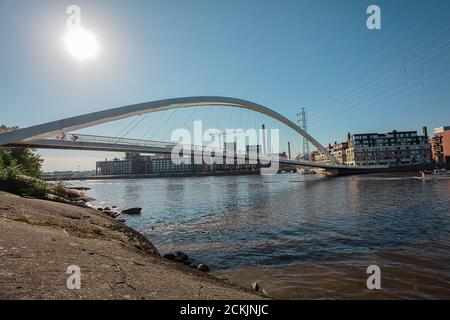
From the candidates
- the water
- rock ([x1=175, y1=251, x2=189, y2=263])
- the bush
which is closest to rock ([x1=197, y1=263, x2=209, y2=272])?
the water

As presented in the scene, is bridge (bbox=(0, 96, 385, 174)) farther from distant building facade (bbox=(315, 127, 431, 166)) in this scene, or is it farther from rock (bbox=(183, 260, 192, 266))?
distant building facade (bbox=(315, 127, 431, 166))

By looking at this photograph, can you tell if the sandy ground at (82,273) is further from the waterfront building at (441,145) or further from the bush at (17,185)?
the waterfront building at (441,145)

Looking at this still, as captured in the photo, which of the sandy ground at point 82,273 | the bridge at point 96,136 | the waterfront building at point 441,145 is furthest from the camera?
the waterfront building at point 441,145

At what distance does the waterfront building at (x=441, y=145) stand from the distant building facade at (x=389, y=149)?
1056 centimetres

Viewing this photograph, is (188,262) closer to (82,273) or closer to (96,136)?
(82,273)

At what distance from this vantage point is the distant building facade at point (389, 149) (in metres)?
138

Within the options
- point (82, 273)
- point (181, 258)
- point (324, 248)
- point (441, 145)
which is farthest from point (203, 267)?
point (441, 145)

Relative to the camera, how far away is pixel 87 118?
31.5 meters

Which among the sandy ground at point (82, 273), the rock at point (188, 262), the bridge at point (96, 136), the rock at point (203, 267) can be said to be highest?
the bridge at point (96, 136)

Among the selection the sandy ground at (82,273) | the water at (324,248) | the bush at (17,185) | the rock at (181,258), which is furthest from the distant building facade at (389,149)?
the sandy ground at (82,273)

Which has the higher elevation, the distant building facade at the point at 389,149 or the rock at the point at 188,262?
the distant building facade at the point at 389,149

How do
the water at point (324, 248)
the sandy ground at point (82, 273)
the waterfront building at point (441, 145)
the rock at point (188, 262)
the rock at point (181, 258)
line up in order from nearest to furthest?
the sandy ground at point (82, 273) → the water at point (324, 248) → the rock at point (188, 262) → the rock at point (181, 258) → the waterfront building at point (441, 145)

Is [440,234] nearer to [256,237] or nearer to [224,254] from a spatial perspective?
[256,237]
